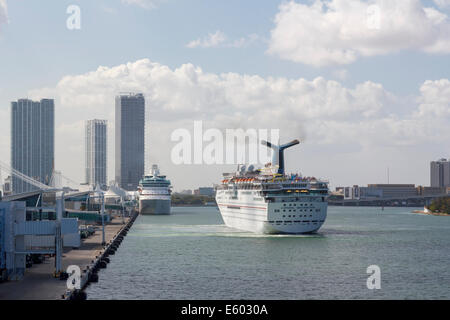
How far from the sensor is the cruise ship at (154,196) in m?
170

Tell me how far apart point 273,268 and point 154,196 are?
120m

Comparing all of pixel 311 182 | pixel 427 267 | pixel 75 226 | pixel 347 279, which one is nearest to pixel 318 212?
pixel 311 182

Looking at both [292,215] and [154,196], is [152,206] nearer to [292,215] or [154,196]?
[154,196]

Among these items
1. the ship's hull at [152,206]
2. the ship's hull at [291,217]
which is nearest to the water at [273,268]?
the ship's hull at [291,217]

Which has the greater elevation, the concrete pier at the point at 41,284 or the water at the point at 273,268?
the concrete pier at the point at 41,284

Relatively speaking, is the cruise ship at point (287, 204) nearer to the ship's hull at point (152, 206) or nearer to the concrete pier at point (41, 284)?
the concrete pier at point (41, 284)

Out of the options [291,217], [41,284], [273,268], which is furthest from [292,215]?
[41,284]

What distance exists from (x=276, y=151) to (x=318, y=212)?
16282 millimetres

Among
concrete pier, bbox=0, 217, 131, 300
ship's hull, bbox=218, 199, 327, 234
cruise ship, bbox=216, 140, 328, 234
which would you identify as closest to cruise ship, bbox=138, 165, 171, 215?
cruise ship, bbox=216, 140, 328, 234

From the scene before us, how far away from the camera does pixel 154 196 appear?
560ft

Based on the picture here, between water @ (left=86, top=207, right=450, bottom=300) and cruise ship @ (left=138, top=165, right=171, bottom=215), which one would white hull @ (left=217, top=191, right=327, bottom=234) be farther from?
cruise ship @ (left=138, top=165, right=171, bottom=215)

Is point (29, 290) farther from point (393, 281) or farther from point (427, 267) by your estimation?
point (427, 267)

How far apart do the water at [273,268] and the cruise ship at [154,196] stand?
290ft

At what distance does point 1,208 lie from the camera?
40.0m
